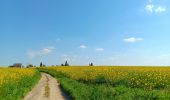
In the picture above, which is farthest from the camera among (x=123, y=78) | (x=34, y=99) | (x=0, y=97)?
(x=123, y=78)

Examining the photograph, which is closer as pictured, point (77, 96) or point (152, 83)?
point (77, 96)

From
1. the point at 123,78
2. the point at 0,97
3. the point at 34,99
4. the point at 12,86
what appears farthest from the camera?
the point at 123,78

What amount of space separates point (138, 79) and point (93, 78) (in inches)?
327

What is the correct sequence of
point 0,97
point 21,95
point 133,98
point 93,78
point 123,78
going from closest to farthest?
point 133,98 < point 0,97 < point 21,95 < point 123,78 < point 93,78

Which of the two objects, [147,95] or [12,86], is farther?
[12,86]

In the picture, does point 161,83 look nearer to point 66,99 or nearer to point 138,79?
point 138,79

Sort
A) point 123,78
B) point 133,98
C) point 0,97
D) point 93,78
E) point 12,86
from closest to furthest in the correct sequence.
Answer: point 133,98, point 0,97, point 12,86, point 123,78, point 93,78

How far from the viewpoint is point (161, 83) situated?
2414cm

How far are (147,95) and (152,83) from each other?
6.78 meters

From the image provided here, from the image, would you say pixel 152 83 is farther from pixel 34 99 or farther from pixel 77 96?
pixel 34 99

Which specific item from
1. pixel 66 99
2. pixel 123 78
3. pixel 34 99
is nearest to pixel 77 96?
pixel 66 99

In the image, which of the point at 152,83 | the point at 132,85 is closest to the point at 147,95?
the point at 152,83

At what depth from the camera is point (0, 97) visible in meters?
20.4

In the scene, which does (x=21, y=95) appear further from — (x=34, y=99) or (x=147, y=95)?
(x=147, y=95)
